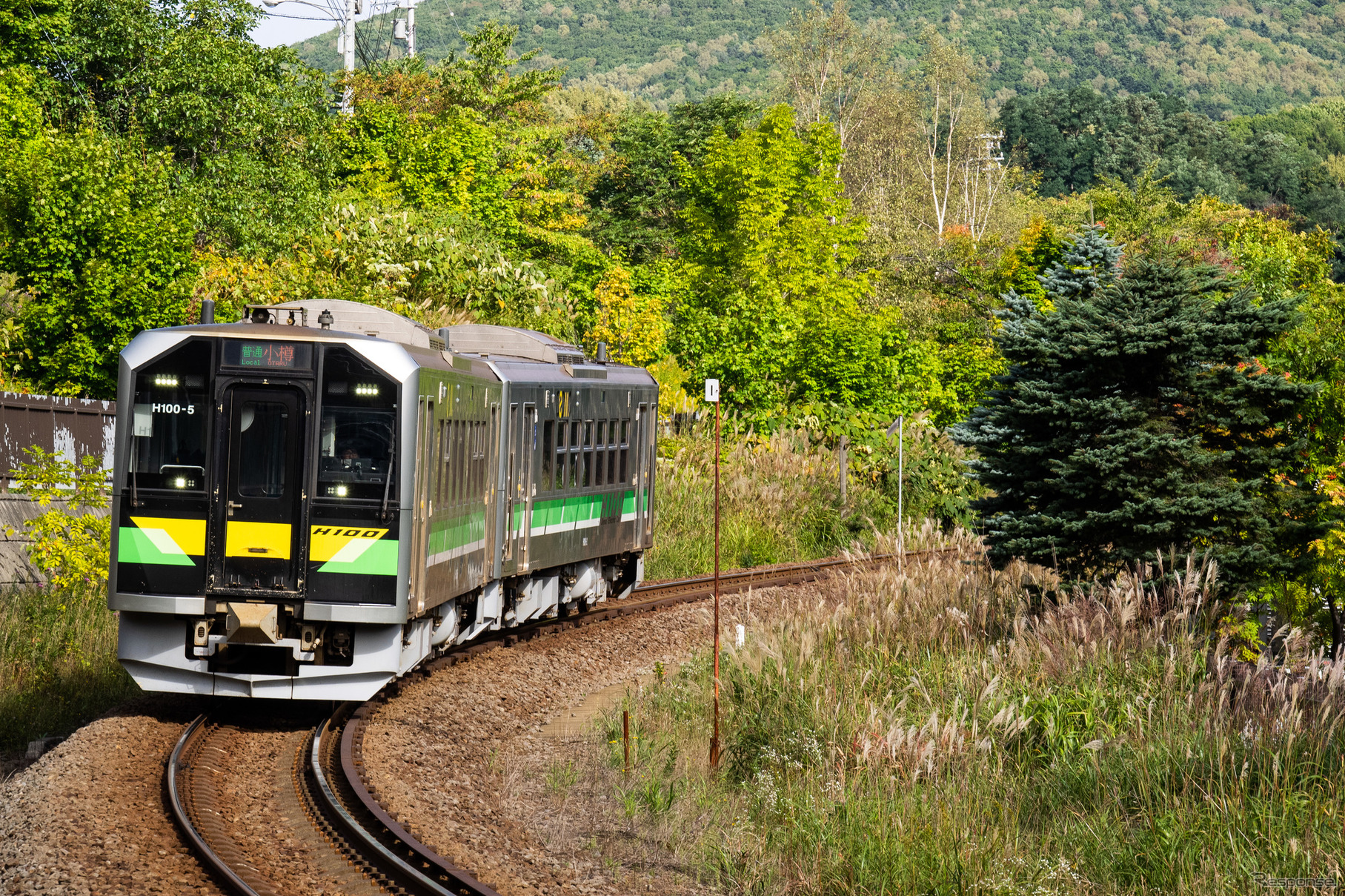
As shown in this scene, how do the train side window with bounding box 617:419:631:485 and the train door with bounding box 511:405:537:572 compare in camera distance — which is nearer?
the train door with bounding box 511:405:537:572

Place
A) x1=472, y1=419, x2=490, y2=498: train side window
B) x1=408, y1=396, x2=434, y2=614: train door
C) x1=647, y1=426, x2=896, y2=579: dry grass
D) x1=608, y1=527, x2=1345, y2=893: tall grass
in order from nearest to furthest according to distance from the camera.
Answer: x1=608, y1=527, x2=1345, y2=893: tall grass
x1=408, y1=396, x2=434, y2=614: train door
x1=472, y1=419, x2=490, y2=498: train side window
x1=647, y1=426, x2=896, y2=579: dry grass

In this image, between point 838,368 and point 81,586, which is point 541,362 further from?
point 838,368

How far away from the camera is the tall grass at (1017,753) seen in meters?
7.90

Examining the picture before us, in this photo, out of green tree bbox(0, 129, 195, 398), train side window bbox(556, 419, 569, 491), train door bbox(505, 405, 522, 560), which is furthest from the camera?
green tree bbox(0, 129, 195, 398)

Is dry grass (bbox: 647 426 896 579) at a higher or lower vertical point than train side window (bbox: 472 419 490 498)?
lower

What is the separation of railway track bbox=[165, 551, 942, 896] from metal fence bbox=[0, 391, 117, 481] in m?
7.08

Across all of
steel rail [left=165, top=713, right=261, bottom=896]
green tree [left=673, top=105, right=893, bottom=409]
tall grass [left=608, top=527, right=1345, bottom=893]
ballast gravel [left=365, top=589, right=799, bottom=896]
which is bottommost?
ballast gravel [left=365, top=589, right=799, bottom=896]

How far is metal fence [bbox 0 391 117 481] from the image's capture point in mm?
17625

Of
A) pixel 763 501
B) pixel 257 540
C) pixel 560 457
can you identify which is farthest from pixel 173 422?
pixel 763 501

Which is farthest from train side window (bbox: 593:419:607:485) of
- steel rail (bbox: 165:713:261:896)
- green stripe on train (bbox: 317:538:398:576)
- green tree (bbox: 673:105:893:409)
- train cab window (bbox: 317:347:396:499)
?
green tree (bbox: 673:105:893:409)

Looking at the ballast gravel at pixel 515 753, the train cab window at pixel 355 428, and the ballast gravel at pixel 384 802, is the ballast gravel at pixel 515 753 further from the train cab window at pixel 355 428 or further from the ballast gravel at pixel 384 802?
the train cab window at pixel 355 428

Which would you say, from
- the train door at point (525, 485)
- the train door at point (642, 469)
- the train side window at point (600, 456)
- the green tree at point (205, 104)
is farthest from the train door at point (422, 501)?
the green tree at point (205, 104)

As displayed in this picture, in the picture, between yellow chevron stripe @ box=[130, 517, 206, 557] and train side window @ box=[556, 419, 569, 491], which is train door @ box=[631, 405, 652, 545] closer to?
train side window @ box=[556, 419, 569, 491]

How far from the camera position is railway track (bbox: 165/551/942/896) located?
26.3 ft
